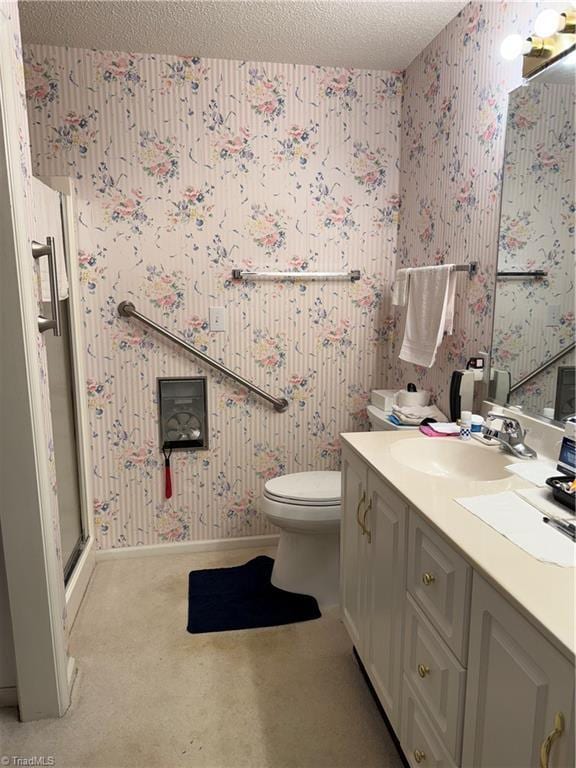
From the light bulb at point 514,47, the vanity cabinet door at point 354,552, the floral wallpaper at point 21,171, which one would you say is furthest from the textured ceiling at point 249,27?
the vanity cabinet door at point 354,552

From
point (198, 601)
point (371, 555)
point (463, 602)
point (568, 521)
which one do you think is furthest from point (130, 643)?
point (568, 521)

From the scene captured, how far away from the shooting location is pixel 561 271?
144 centimetres

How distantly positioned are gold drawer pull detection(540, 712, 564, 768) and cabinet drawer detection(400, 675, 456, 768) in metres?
0.37

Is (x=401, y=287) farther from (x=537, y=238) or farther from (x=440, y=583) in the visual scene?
(x=440, y=583)

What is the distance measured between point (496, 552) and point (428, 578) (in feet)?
0.77

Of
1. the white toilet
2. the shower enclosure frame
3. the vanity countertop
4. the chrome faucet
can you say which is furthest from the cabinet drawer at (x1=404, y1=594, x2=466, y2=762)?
the shower enclosure frame

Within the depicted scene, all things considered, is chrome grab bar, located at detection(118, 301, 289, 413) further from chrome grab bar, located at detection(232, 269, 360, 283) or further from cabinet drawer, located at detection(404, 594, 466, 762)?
cabinet drawer, located at detection(404, 594, 466, 762)

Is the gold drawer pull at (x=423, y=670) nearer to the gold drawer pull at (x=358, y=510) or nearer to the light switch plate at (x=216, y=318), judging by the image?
the gold drawer pull at (x=358, y=510)

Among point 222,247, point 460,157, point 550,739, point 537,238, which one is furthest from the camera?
Result: point 222,247

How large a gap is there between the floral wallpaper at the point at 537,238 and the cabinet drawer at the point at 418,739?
34.7 inches

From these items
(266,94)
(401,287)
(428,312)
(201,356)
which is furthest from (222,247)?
(428,312)

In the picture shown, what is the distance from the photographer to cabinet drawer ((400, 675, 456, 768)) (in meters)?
1.12

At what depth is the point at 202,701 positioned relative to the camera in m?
1.68

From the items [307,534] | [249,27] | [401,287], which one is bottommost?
[307,534]
